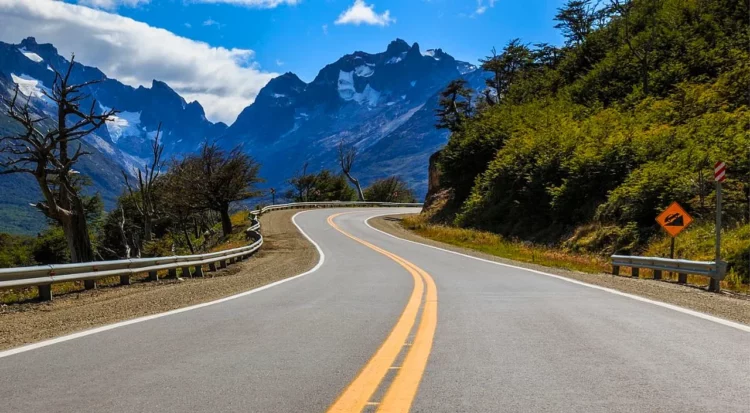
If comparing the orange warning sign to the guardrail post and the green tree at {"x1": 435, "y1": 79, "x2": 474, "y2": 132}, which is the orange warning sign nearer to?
the guardrail post

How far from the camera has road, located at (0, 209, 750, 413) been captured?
3.60 metres

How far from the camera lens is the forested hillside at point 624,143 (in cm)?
1956

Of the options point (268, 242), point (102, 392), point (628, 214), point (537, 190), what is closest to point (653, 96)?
point (537, 190)

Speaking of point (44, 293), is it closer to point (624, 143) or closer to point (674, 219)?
point (674, 219)

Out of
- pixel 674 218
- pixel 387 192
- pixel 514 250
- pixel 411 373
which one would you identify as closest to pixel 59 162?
pixel 411 373

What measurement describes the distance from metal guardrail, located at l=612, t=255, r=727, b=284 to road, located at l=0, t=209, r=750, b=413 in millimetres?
3673

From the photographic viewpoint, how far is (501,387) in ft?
12.7

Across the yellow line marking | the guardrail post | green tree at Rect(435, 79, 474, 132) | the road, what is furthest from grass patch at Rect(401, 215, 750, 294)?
green tree at Rect(435, 79, 474, 132)

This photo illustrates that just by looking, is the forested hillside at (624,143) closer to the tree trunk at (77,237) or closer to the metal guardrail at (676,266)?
the metal guardrail at (676,266)

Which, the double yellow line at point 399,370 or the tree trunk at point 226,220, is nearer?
the double yellow line at point 399,370

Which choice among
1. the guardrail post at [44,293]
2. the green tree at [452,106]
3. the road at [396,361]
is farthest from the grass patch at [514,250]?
the green tree at [452,106]

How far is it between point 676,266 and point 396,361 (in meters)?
10.5

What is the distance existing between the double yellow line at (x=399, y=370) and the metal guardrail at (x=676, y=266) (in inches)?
268

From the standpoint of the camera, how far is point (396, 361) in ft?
15.3
